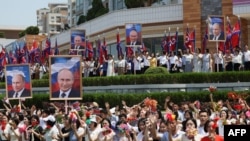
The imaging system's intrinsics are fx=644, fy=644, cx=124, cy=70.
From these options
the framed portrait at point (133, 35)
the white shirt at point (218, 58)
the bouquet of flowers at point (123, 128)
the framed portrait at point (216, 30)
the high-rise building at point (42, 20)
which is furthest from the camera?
the high-rise building at point (42, 20)

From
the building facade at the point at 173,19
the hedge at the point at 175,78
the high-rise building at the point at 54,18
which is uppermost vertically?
the high-rise building at the point at 54,18

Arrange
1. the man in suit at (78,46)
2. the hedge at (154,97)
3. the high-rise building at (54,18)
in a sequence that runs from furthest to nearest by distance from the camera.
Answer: the high-rise building at (54,18) → the man in suit at (78,46) → the hedge at (154,97)

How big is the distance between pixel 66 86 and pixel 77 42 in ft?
64.9

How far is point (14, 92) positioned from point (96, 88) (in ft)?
35.4

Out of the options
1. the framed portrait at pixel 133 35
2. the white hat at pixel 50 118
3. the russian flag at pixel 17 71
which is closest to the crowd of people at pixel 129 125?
the white hat at pixel 50 118

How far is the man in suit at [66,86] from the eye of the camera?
13781 mm

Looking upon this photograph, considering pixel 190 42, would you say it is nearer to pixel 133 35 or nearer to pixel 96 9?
pixel 133 35

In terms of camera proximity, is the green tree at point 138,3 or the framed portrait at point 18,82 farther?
the green tree at point 138,3

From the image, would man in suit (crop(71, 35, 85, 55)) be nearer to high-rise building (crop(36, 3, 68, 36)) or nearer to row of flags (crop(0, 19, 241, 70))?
row of flags (crop(0, 19, 241, 70))

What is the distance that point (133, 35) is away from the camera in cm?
2831

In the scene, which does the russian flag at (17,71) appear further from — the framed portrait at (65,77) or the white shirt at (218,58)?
the white shirt at (218,58)

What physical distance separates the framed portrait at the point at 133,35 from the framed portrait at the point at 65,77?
1428cm

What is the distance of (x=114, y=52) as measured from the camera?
3828 centimetres

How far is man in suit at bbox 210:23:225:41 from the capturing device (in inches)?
1012
